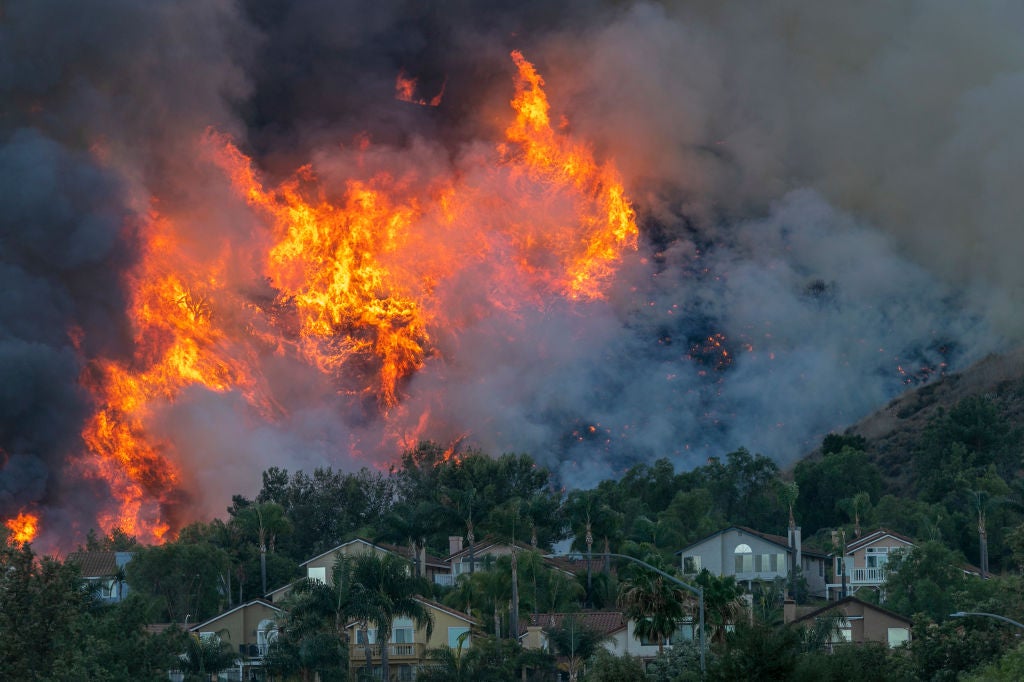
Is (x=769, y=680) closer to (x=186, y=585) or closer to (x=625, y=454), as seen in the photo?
(x=186, y=585)

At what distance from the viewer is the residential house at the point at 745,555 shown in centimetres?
12338

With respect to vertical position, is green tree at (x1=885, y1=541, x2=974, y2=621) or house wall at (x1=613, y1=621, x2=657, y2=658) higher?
green tree at (x1=885, y1=541, x2=974, y2=621)

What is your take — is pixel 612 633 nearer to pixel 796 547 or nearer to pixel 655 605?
pixel 655 605

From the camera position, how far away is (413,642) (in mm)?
103188

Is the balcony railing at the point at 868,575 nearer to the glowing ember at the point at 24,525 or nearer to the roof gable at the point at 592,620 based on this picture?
the roof gable at the point at 592,620

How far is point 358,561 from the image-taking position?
9625cm

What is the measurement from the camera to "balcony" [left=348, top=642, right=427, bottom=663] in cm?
10188

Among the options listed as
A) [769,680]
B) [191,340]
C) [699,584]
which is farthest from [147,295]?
[769,680]

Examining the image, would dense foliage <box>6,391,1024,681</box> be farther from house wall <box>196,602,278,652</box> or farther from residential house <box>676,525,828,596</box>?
house wall <box>196,602,278,652</box>

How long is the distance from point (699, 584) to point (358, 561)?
72.4ft

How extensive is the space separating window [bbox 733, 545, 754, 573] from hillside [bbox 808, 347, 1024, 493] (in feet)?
120

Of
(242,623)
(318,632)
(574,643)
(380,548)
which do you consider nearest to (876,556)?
(380,548)

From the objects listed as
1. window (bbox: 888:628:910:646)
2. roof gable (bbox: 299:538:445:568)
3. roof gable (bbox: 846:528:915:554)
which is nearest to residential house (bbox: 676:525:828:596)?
roof gable (bbox: 846:528:915:554)

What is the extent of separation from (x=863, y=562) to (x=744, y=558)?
8304mm
